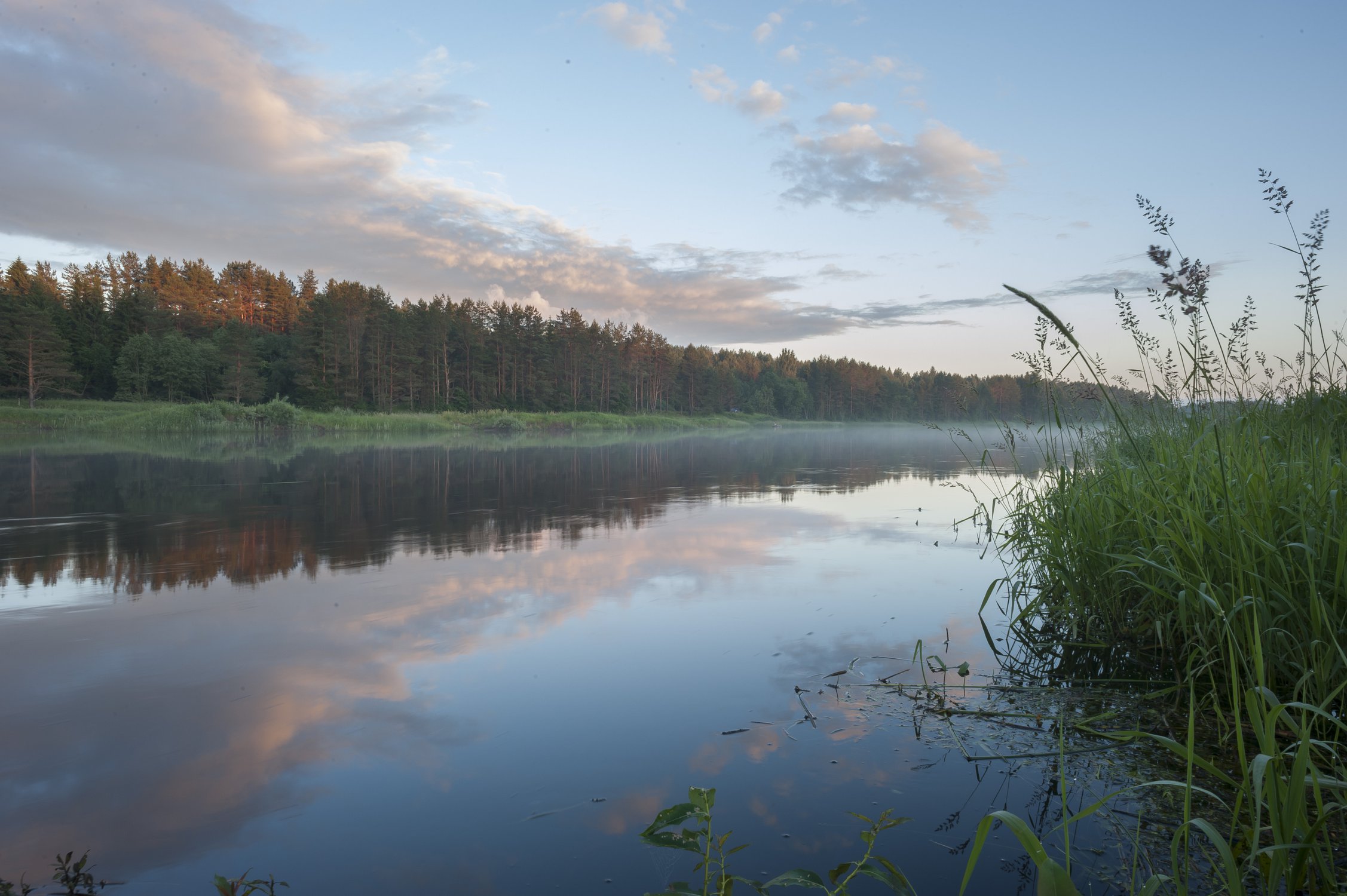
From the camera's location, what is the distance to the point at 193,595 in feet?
17.2

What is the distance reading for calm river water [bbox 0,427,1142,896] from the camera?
2.19 metres

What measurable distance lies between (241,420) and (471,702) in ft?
136

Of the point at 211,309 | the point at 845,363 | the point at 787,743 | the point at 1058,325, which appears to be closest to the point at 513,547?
the point at 787,743

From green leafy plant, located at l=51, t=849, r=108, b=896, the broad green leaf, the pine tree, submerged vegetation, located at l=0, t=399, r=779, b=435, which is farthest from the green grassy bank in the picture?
the broad green leaf

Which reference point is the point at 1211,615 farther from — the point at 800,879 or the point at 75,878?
the point at 75,878

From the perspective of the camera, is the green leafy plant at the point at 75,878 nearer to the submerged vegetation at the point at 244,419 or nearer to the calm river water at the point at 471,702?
the calm river water at the point at 471,702

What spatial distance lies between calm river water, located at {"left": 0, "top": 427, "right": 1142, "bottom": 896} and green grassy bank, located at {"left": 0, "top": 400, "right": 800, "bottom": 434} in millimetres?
32330

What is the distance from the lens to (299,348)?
5650cm

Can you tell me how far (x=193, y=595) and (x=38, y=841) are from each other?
3.42 meters

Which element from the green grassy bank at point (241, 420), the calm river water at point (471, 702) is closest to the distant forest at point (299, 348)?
the green grassy bank at point (241, 420)

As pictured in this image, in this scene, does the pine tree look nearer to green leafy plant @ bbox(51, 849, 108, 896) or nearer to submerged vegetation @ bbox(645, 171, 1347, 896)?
green leafy plant @ bbox(51, 849, 108, 896)

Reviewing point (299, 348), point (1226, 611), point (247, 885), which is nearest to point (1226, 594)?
point (1226, 611)

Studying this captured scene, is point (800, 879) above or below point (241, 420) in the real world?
below

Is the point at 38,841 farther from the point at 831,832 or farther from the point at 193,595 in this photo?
the point at 193,595
